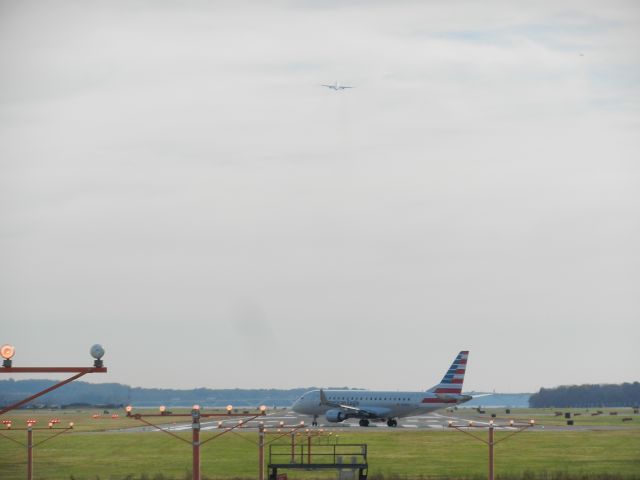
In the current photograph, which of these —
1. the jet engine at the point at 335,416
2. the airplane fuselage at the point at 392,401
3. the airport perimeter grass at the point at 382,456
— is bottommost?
the airport perimeter grass at the point at 382,456

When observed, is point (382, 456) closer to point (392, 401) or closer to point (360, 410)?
point (360, 410)

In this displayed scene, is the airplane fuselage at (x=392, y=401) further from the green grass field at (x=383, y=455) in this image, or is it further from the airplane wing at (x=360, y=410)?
the green grass field at (x=383, y=455)

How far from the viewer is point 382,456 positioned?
105 m

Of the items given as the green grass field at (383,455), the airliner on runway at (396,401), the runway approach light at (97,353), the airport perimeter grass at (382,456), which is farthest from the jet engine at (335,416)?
the runway approach light at (97,353)

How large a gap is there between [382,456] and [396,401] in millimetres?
45185

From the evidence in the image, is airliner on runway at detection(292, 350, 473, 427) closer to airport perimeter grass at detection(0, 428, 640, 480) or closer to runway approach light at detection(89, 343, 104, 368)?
airport perimeter grass at detection(0, 428, 640, 480)

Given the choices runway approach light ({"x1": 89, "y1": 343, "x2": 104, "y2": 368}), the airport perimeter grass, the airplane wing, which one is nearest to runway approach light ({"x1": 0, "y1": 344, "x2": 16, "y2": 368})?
runway approach light ({"x1": 89, "y1": 343, "x2": 104, "y2": 368})

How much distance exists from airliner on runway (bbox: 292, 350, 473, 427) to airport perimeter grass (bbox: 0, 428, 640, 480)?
11370 mm

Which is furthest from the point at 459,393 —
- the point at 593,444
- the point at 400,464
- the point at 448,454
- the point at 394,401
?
the point at 400,464

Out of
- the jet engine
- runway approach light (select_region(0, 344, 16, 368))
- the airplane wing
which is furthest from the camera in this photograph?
the airplane wing

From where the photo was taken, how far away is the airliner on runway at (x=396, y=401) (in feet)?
490

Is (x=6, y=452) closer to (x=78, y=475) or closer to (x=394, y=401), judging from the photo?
(x=78, y=475)

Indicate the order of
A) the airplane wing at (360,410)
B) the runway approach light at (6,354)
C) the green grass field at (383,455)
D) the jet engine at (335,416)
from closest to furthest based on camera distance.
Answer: the runway approach light at (6,354)
the green grass field at (383,455)
the jet engine at (335,416)
the airplane wing at (360,410)

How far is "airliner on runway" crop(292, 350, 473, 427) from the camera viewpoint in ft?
490
